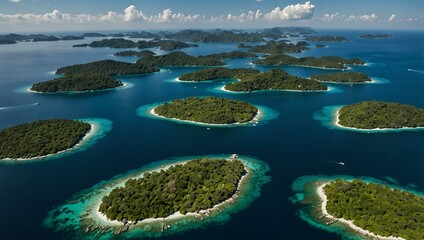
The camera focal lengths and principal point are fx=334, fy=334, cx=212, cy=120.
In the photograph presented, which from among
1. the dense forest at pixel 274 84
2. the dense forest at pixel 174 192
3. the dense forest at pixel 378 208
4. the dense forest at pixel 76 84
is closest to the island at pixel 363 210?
the dense forest at pixel 378 208

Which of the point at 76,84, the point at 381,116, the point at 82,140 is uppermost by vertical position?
the point at 76,84

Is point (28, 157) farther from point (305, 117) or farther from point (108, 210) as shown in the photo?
point (305, 117)

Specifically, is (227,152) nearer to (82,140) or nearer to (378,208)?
(378,208)

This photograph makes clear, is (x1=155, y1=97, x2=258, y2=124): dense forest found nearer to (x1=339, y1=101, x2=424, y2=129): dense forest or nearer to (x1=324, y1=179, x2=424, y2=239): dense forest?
(x1=339, y1=101, x2=424, y2=129): dense forest

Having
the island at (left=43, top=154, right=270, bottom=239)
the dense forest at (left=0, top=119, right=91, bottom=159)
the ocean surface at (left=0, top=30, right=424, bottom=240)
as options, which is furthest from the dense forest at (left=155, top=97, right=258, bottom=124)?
the island at (left=43, top=154, right=270, bottom=239)

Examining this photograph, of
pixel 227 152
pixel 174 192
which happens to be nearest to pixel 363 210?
pixel 174 192
